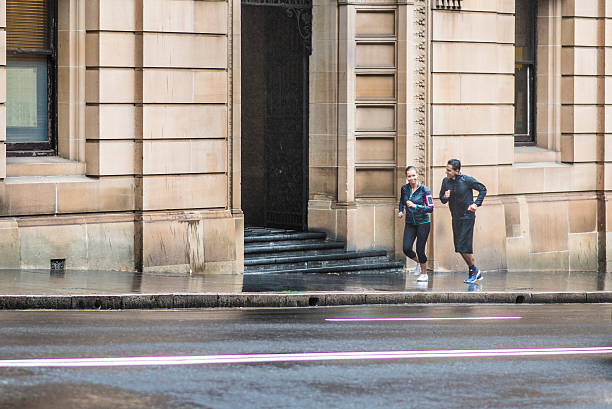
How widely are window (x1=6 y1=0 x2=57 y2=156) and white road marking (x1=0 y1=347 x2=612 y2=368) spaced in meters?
9.05

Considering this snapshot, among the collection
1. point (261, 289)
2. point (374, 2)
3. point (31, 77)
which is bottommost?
point (261, 289)

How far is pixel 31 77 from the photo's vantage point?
1950 centimetres

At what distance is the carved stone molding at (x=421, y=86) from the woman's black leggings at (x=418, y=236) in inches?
93.6

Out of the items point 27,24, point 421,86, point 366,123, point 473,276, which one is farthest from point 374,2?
point 27,24

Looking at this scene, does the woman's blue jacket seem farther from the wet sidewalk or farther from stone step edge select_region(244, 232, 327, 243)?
stone step edge select_region(244, 232, 327, 243)

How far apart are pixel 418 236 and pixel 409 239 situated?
0.16 metres

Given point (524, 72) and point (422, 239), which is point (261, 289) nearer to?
point (422, 239)

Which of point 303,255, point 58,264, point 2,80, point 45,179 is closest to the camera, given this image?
point 2,80

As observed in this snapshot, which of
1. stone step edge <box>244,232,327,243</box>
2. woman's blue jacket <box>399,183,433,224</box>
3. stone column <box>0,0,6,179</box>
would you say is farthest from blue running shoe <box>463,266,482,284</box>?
stone column <box>0,0,6,179</box>

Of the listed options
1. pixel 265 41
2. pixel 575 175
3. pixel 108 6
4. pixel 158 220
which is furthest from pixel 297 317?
pixel 575 175

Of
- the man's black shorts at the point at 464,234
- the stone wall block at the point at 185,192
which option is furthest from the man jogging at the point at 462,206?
the stone wall block at the point at 185,192

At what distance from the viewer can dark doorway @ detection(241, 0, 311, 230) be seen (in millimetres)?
22953

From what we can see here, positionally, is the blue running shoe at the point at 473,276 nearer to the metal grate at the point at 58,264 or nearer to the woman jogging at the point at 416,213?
the woman jogging at the point at 416,213

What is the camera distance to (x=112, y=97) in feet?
63.7
